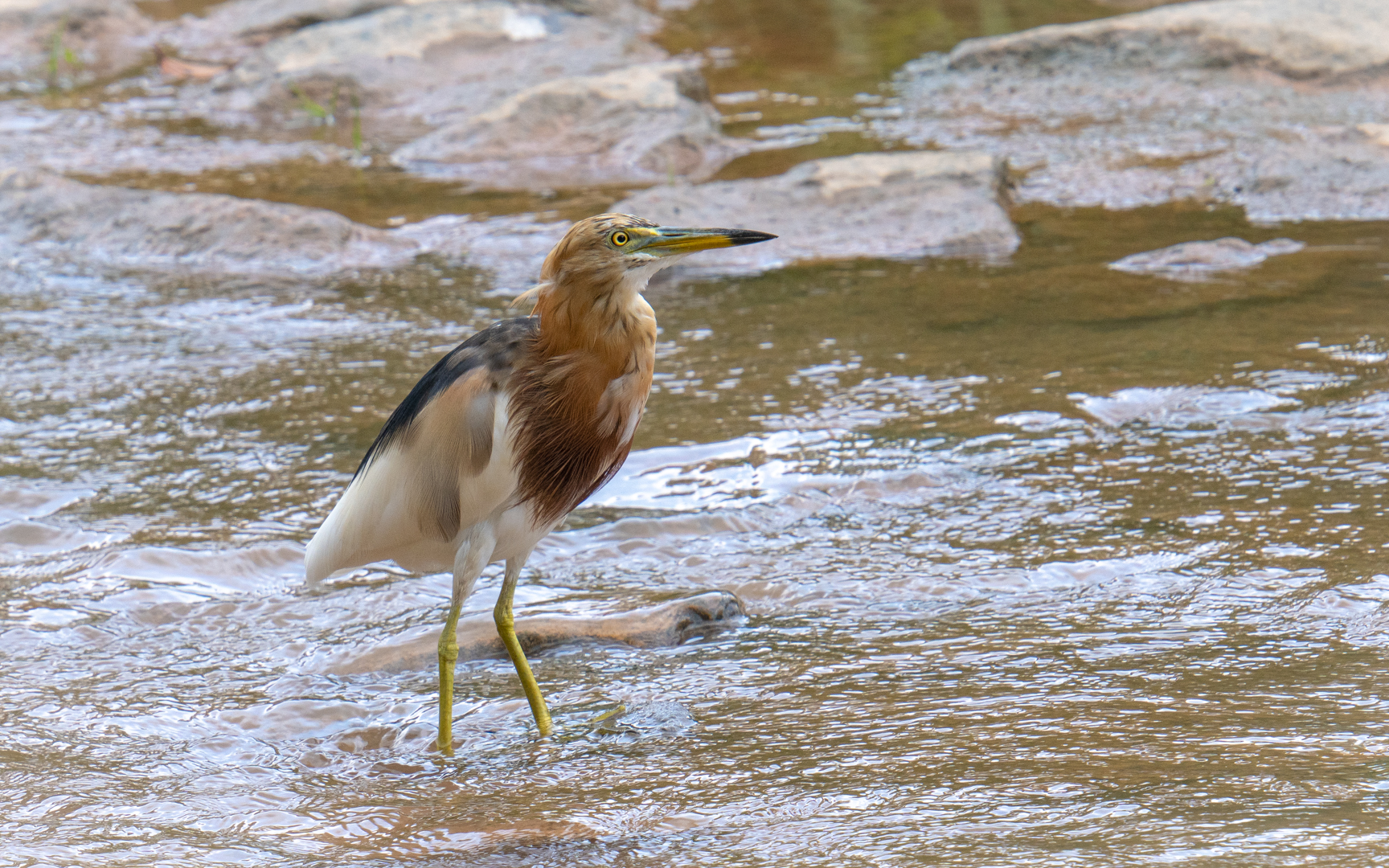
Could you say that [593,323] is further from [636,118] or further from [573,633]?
[636,118]

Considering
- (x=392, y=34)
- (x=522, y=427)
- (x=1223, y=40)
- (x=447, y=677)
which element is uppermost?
(x=392, y=34)

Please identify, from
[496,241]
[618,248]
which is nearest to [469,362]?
[618,248]

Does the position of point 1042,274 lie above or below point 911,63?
below

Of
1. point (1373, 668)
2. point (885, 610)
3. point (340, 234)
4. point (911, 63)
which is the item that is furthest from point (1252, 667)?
point (911, 63)

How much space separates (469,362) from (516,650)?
0.64 m

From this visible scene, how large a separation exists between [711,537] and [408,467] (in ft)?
3.91

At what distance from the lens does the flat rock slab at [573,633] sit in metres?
3.50

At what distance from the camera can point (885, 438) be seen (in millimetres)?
4641

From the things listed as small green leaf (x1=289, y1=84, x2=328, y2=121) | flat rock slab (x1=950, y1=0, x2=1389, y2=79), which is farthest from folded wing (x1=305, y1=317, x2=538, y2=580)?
small green leaf (x1=289, y1=84, x2=328, y2=121)

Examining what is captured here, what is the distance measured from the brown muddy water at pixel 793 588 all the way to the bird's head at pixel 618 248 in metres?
0.96

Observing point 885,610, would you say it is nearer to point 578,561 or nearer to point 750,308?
point 578,561

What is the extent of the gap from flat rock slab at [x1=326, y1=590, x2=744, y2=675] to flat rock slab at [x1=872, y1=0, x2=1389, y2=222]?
436cm

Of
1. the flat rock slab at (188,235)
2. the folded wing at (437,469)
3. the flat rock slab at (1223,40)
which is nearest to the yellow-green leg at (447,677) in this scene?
the folded wing at (437,469)

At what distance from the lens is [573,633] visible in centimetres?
358
